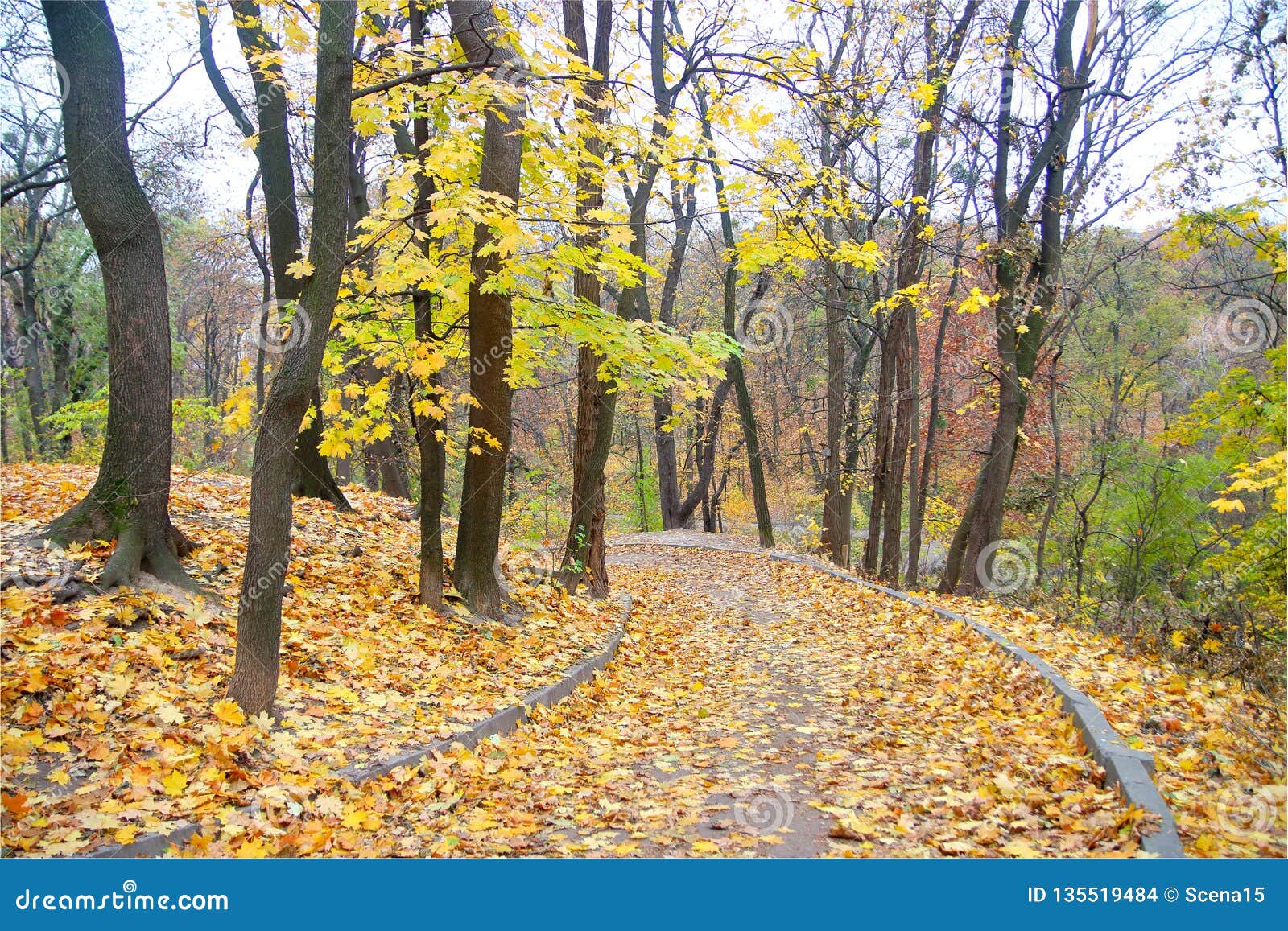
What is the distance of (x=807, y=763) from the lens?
527 cm

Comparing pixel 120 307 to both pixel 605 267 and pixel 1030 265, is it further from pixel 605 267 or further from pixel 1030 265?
pixel 1030 265

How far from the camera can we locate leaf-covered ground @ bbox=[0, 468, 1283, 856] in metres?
3.71

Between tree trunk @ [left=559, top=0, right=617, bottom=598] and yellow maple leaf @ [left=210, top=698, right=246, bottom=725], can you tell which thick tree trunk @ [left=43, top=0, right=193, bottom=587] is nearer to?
yellow maple leaf @ [left=210, top=698, right=246, bottom=725]

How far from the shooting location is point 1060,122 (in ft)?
38.9

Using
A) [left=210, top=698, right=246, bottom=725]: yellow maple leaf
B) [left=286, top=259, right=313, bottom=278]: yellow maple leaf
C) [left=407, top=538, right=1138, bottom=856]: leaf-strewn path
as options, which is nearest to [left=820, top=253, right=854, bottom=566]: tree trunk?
[left=407, top=538, right=1138, bottom=856]: leaf-strewn path

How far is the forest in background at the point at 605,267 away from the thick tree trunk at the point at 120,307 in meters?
0.03

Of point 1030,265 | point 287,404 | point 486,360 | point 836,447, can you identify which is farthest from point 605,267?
point 836,447

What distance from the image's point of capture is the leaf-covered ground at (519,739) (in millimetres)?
3709

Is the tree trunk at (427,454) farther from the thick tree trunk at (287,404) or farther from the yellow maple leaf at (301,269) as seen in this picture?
the thick tree trunk at (287,404)

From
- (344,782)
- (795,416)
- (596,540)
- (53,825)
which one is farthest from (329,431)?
(795,416)

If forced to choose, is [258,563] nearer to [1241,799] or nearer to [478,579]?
[478,579]

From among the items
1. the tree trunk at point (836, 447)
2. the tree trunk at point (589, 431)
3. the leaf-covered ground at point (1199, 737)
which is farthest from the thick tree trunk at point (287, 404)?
the tree trunk at point (836, 447)

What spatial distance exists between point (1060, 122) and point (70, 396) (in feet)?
74.1

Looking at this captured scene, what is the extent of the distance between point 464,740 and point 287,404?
7.81ft
